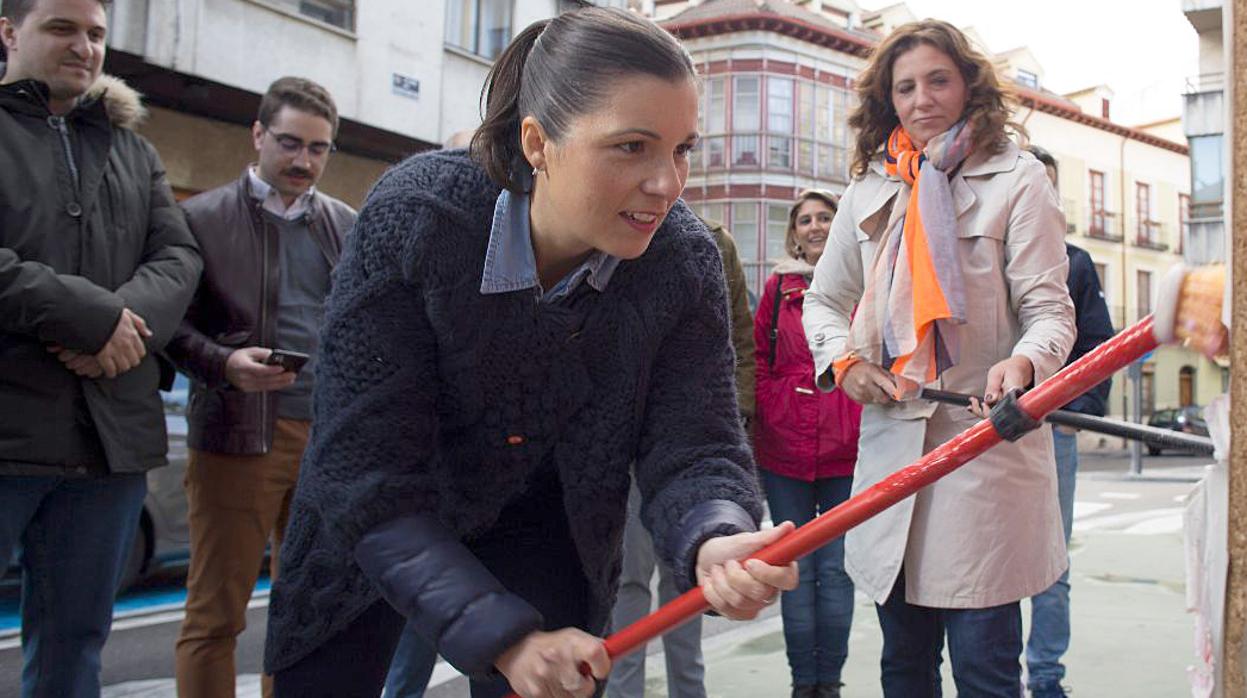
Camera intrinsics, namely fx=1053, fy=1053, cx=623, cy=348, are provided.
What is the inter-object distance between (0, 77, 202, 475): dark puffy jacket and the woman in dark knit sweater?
2.93 ft

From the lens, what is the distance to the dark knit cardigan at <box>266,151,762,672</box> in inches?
61.9

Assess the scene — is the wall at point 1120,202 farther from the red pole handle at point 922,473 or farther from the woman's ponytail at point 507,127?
the red pole handle at point 922,473

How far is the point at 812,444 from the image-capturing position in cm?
338

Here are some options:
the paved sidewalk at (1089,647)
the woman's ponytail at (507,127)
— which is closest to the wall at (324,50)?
the paved sidewalk at (1089,647)

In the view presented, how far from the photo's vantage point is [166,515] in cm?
510

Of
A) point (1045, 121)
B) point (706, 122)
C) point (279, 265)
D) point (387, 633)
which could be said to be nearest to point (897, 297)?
point (387, 633)

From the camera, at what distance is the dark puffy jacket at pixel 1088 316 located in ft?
11.7

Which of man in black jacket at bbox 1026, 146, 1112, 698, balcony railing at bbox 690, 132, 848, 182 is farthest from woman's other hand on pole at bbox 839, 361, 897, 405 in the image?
balcony railing at bbox 690, 132, 848, 182

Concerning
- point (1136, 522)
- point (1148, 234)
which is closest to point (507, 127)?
point (1136, 522)

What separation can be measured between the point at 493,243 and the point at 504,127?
0.21m

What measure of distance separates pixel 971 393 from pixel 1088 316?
161 centimetres

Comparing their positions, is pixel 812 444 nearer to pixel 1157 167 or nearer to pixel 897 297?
pixel 897 297

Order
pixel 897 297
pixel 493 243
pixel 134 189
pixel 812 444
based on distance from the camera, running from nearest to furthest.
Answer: pixel 493 243
pixel 897 297
pixel 134 189
pixel 812 444

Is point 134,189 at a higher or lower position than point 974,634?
higher
